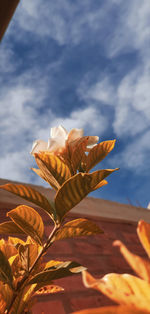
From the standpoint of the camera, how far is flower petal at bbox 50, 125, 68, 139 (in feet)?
1.94

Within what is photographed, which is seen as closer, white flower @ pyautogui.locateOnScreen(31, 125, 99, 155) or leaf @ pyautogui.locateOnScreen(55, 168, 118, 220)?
leaf @ pyautogui.locateOnScreen(55, 168, 118, 220)

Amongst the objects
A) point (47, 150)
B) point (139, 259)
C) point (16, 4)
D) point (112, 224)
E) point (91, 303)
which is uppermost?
point (16, 4)

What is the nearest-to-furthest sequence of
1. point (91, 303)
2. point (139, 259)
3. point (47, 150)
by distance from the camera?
point (139, 259), point (47, 150), point (91, 303)

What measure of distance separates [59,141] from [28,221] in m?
0.19

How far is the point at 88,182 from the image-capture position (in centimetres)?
48

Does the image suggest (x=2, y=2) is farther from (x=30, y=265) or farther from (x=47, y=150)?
(x=30, y=265)

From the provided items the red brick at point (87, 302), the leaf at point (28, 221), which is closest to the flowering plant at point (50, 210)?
the leaf at point (28, 221)

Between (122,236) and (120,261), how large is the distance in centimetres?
23

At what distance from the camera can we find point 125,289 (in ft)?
0.64

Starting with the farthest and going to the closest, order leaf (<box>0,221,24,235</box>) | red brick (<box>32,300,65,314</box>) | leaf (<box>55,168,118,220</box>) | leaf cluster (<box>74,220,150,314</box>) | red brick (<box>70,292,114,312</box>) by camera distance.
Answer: red brick (<box>70,292,114,312</box>) → red brick (<box>32,300,65,314</box>) → leaf (<box>0,221,24,235</box>) → leaf (<box>55,168,118,220</box>) → leaf cluster (<box>74,220,150,314</box>)

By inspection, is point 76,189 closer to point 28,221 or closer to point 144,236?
point 28,221

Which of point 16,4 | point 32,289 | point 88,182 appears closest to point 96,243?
point 32,289

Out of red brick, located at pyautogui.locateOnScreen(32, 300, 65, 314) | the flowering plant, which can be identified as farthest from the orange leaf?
red brick, located at pyautogui.locateOnScreen(32, 300, 65, 314)

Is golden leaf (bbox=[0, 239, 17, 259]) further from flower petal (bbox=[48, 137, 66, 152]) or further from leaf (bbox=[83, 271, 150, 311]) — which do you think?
leaf (bbox=[83, 271, 150, 311])
